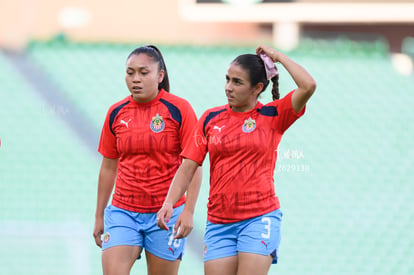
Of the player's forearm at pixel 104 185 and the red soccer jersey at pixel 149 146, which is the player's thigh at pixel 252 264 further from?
the player's forearm at pixel 104 185

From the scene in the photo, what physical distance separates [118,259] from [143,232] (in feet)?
0.82

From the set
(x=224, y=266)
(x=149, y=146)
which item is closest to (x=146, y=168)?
(x=149, y=146)

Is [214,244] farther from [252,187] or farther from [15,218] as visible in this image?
[15,218]

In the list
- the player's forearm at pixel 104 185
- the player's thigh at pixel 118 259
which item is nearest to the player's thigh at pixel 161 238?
the player's thigh at pixel 118 259

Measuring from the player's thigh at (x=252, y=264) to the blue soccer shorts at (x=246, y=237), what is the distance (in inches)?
0.9

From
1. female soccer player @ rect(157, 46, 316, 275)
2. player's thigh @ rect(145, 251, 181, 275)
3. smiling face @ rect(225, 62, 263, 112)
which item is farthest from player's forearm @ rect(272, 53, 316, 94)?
player's thigh @ rect(145, 251, 181, 275)

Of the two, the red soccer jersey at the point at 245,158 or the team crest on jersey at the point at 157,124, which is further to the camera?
the team crest on jersey at the point at 157,124

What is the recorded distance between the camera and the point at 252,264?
3699mm

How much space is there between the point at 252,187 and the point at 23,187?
4218 millimetres

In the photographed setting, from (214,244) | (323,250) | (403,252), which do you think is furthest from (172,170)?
(403,252)

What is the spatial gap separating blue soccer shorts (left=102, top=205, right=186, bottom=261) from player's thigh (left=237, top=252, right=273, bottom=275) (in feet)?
2.03

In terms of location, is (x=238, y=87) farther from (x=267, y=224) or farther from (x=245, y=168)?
(x=267, y=224)

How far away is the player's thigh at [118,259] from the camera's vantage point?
4.07 metres

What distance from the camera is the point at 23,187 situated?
734 cm
